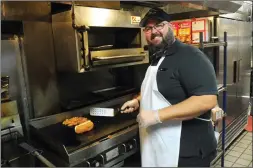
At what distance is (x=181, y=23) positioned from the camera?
2422 millimetres

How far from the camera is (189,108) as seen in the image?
3.45 ft

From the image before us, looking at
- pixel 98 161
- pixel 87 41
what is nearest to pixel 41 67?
pixel 87 41

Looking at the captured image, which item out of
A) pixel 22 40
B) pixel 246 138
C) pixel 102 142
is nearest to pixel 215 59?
pixel 246 138

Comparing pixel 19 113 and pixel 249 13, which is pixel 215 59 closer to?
pixel 249 13

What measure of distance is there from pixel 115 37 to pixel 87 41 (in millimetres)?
666

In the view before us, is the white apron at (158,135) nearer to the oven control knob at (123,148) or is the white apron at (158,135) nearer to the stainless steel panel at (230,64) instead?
the oven control knob at (123,148)

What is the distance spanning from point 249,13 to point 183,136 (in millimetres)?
2791

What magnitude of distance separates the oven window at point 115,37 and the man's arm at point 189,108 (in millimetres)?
895

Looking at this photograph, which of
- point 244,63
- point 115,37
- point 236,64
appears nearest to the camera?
point 115,37

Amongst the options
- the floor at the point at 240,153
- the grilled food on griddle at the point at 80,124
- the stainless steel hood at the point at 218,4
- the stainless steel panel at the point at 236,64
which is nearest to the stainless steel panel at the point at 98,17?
the stainless steel hood at the point at 218,4

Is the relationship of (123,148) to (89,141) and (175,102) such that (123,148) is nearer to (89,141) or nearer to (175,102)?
(89,141)

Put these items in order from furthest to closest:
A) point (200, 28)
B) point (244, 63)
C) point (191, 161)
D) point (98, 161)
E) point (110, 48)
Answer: point (244, 63)
point (200, 28)
point (110, 48)
point (98, 161)
point (191, 161)

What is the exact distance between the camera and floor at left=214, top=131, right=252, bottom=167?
242 cm

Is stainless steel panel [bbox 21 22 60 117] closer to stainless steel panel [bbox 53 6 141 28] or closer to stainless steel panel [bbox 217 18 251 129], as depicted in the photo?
stainless steel panel [bbox 53 6 141 28]
